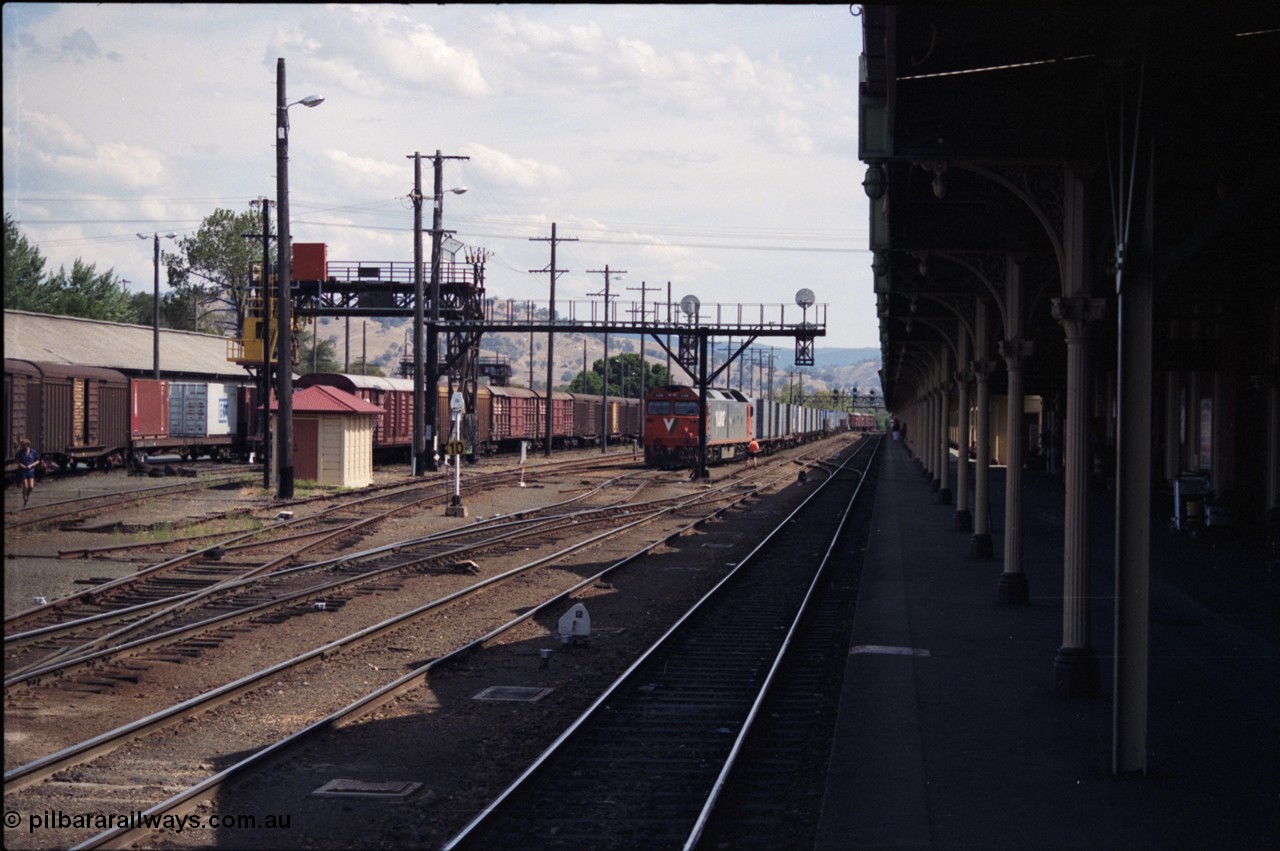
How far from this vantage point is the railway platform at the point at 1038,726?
663cm

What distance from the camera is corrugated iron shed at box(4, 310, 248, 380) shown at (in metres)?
40.4

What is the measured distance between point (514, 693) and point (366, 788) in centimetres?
289

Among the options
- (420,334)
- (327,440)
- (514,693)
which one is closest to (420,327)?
(420,334)

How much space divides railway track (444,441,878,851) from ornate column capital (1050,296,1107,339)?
3708 millimetres

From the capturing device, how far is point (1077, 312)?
951 cm

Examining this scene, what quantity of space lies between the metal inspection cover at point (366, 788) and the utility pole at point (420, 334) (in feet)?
91.5

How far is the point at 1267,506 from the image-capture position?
66.9ft

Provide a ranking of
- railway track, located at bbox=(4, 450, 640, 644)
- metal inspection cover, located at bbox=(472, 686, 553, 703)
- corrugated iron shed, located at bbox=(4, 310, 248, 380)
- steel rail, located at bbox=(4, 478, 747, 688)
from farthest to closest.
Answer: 1. corrugated iron shed, located at bbox=(4, 310, 248, 380)
2. railway track, located at bbox=(4, 450, 640, 644)
3. steel rail, located at bbox=(4, 478, 747, 688)
4. metal inspection cover, located at bbox=(472, 686, 553, 703)

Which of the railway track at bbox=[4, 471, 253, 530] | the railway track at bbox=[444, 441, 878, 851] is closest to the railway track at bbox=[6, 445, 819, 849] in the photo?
the railway track at bbox=[444, 441, 878, 851]

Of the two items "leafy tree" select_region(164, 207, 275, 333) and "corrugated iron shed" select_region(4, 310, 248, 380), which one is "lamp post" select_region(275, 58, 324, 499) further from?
"leafy tree" select_region(164, 207, 275, 333)

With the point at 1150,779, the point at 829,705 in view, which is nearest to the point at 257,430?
the point at 829,705

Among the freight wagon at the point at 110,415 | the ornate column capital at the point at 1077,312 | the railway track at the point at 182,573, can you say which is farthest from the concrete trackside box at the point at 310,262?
the ornate column capital at the point at 1077,312

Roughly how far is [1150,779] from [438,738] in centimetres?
464

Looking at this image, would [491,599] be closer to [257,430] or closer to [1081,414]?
[1081,414]
